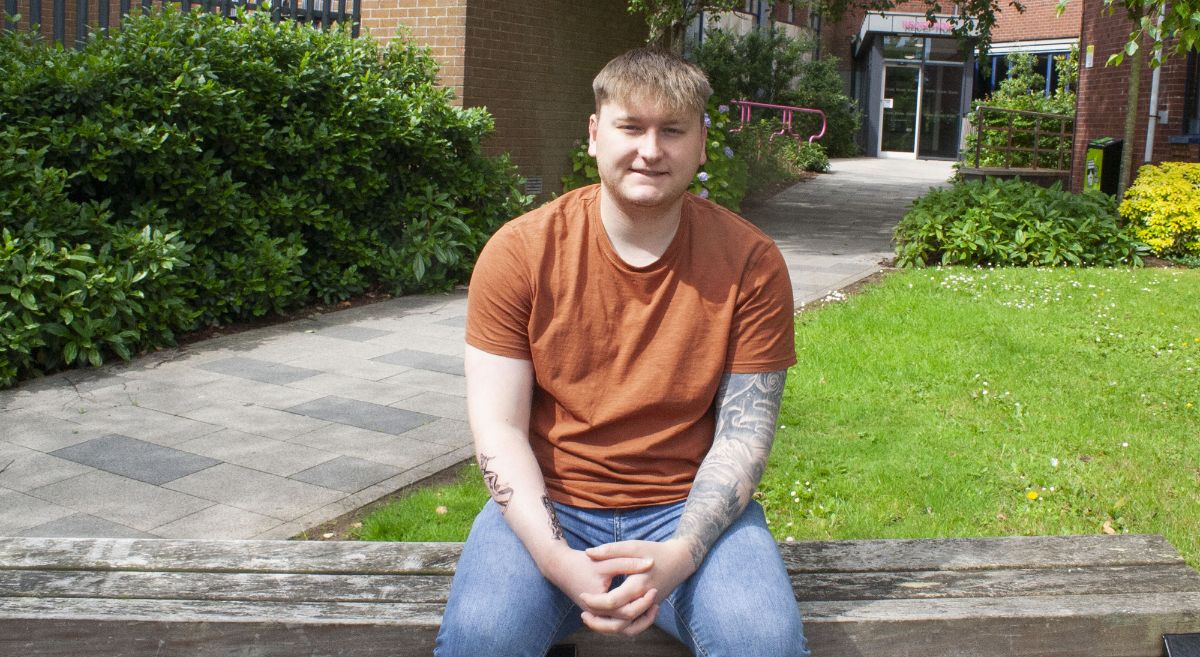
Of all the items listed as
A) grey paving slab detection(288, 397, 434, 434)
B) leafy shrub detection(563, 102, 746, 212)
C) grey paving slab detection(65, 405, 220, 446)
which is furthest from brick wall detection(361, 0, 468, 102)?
grey paving slab detection(65, 405, 220, 446)

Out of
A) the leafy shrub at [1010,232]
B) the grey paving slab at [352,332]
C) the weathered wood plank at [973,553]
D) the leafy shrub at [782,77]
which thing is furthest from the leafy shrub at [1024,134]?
the weathered wood plank at [973,553]

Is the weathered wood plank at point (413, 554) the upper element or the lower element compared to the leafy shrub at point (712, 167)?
lower

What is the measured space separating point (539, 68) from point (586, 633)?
993cm

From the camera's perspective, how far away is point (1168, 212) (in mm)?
10867

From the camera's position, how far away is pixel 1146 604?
7.95 feet

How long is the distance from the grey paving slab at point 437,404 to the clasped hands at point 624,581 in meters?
3.21

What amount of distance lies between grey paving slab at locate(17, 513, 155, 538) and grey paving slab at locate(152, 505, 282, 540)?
0.09 metres

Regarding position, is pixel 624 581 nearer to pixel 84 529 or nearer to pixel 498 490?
pixel 498 490

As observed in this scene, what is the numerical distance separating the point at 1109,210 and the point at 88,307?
9393mm

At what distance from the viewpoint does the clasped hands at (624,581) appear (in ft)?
7.22

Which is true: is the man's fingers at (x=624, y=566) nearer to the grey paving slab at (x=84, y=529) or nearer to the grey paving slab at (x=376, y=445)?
the grey paving slab at (x=84, y=529)

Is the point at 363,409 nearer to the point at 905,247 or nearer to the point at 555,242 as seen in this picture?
the point at 555,242

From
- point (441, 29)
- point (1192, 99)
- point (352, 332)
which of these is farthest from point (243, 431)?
point (1192, 99)

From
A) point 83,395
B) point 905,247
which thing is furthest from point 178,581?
point 905,247
